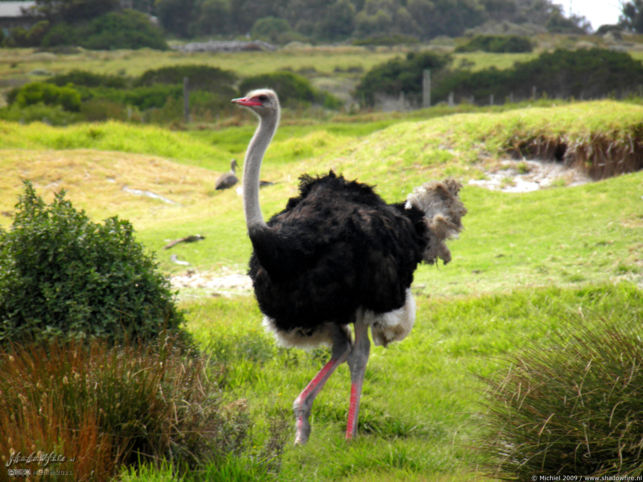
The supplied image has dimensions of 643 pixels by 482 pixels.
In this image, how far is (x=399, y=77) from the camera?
38.9m

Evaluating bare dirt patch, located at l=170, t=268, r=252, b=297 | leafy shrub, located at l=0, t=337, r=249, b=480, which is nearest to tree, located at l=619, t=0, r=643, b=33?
bare dirt patch, located at l=170, t=268, r=252, b=297

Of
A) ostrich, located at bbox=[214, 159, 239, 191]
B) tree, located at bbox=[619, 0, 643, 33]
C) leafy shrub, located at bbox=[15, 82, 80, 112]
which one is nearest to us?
ostrich, located at bbox=[214, 159, 239, 191]

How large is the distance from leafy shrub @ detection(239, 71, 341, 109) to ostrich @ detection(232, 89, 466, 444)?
112 ft

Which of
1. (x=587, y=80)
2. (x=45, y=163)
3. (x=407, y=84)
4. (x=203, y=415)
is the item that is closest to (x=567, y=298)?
(x=203, y=415)

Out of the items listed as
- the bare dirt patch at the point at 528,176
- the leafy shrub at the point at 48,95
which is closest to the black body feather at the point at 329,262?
the bare dirt patch at the point at 528,176

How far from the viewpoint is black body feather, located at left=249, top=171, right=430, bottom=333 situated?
15.0 feet

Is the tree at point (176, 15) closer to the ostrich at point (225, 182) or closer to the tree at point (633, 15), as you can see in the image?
the tree at point (633, 15)

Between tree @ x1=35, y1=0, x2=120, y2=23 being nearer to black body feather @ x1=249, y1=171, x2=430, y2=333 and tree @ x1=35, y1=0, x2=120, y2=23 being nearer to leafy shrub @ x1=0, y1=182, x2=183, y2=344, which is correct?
leafy shrub @ x1=0, y1=182, x2=183, y2=344

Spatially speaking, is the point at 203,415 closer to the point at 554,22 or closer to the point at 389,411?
the point at 389,411

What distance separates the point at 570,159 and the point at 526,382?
38.1 ft

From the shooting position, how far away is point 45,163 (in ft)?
59.2

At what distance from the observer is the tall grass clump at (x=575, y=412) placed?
10.5 feet

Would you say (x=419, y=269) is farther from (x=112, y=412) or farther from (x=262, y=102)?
(x=112, y=412)

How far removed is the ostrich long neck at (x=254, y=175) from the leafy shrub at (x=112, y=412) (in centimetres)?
98
